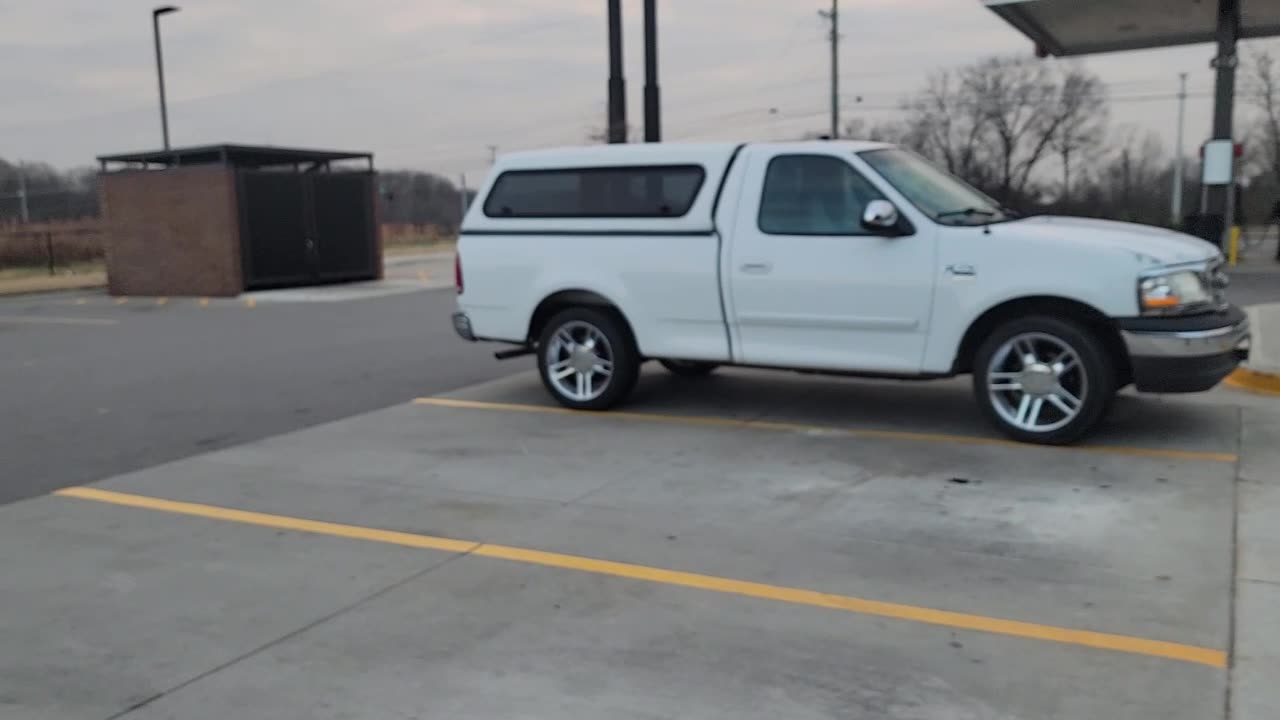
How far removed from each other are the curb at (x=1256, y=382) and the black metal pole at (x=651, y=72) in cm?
819

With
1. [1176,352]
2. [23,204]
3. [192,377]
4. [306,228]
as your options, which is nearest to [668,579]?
[1176,352]

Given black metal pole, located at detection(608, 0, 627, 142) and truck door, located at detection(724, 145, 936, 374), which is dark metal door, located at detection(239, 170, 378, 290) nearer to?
black metal pole, located at detection(608, 0, 627, 142)

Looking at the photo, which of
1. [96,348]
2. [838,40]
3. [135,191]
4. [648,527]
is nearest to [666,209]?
[648,527]

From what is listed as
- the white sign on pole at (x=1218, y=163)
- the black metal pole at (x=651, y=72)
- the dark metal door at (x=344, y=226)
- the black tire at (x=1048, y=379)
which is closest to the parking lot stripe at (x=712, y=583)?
the black tire at (x=1048, y=379)

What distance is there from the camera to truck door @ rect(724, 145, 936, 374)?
7.34 metres

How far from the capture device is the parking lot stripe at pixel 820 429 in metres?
6.81

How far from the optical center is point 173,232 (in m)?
23.7

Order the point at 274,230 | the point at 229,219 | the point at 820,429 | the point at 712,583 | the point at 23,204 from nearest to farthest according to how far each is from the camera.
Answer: the point at 712,583 → the point at 820,429 → the point at 229,219 → the point at 274,230 → the point at 23,204

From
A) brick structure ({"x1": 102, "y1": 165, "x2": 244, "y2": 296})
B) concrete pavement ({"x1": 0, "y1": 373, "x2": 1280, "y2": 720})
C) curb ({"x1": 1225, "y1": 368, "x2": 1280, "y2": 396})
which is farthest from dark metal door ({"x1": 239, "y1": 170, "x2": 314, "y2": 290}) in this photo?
curb ({"x1": 1225, "y1": 368, "x2": 1280, "y2": 396})

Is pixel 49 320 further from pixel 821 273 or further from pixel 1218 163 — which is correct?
pixel 1218 163

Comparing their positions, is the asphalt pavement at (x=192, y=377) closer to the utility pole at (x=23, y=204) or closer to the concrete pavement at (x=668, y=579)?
the concrete pavement at (x=668, y=579)

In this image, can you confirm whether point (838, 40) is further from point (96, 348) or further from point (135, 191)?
point (96, 348)

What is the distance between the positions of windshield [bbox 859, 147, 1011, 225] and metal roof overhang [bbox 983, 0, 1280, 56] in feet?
26.4

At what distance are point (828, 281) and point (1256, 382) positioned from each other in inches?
150
